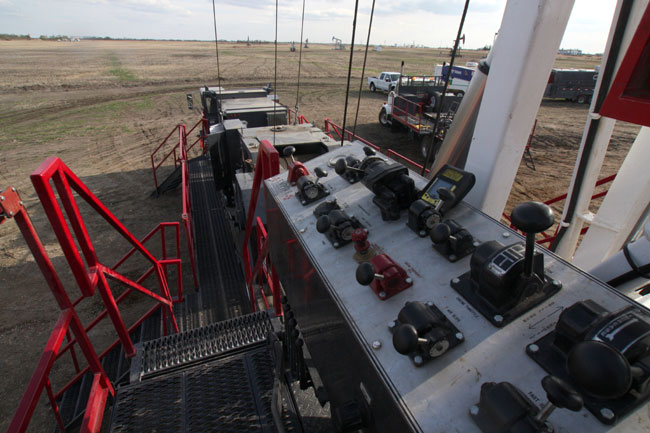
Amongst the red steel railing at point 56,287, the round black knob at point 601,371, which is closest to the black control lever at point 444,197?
the round black knob at point 601,371

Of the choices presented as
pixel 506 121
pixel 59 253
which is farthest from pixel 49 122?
pixel 506 121

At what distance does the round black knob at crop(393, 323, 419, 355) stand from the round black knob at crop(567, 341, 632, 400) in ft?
1.72

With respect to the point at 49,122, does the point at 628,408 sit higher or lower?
higher

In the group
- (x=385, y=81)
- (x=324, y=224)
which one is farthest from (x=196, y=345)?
(x=385, y=81)

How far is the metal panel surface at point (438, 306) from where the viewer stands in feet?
4.44

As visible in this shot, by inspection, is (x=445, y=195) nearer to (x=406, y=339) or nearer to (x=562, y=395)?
(x=406, y=339)

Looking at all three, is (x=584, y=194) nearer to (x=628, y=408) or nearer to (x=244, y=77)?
(x=628, y=408)

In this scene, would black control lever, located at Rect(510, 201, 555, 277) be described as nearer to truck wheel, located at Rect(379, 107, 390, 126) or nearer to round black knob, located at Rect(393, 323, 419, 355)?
round black knob, located at Rect(393, 323, 419, 355)

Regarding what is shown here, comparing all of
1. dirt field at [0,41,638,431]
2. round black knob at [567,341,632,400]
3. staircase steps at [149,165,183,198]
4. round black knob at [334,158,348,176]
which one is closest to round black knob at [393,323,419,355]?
round black knob at [567,341,632,400]

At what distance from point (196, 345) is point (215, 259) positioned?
10.5ft

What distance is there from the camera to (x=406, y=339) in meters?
1.40

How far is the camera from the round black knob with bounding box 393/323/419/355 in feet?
4.57

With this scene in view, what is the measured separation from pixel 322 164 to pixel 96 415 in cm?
290

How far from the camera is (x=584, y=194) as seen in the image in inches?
119
